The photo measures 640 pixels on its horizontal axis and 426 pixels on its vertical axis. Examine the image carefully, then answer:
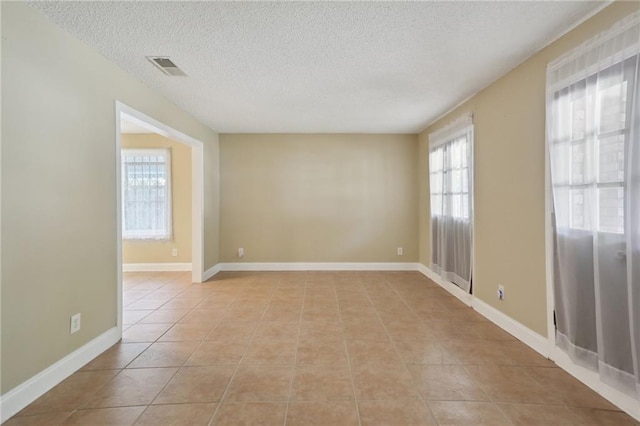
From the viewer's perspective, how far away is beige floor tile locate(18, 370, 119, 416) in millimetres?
1716

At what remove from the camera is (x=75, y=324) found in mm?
2123

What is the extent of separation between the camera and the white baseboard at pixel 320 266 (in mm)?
5207

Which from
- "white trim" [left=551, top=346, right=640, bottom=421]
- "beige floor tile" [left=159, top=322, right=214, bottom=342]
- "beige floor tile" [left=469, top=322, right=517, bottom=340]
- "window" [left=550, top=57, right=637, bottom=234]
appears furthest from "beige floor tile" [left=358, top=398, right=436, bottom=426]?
"beige floor tile" [left=159, top=322, right=214, bottom=342]

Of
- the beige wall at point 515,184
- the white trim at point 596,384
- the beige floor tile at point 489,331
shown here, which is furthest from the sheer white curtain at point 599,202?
the beige floor tile at point 489,331

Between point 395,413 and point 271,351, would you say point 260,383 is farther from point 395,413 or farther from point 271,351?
point 395,413

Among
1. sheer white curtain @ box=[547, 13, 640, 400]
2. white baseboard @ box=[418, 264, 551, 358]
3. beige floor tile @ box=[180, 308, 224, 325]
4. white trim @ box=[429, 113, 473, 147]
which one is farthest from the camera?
white trim @ box=[429, 113, 473, 147]

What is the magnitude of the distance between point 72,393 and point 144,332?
91cm

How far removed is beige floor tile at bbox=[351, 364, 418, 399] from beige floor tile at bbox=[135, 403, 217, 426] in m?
0.91

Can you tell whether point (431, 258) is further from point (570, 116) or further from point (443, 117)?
point (570, 116)

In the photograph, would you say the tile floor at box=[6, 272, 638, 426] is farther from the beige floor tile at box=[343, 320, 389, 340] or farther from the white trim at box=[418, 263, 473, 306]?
the white trim at box=[418, 263, 473, 306]

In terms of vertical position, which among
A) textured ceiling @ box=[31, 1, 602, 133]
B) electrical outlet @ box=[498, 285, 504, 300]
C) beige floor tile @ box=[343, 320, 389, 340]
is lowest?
beige floor tile @ box=[343, 320, 389, 340]

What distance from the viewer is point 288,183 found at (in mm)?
5230

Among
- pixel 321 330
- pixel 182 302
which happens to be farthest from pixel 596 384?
pixel 182 302

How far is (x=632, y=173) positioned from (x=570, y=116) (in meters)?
0.62
